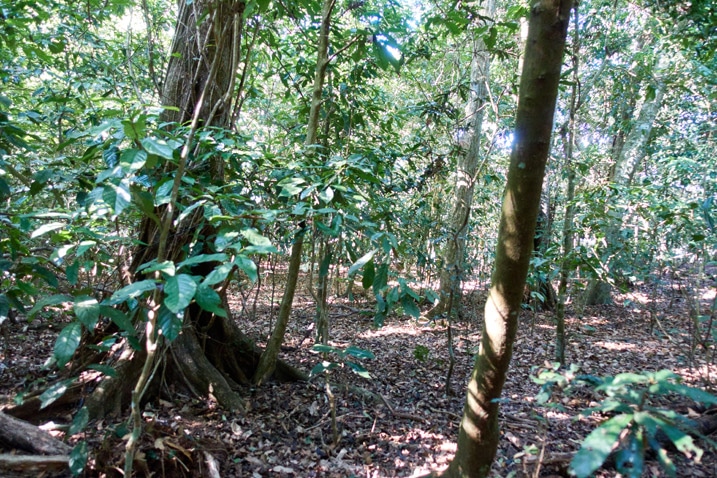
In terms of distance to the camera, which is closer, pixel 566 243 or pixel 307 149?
pixel 307 149

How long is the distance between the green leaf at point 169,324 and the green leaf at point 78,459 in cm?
104

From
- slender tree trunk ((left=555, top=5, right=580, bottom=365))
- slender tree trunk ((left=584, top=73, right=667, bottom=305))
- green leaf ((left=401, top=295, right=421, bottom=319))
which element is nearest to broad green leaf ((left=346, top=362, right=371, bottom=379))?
green leaf ((left=401, top=295, right=421, bottom=319))

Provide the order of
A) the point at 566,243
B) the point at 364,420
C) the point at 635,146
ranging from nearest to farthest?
1. the point at 364,420
2. the point at 566,243
3. the point at 635,146

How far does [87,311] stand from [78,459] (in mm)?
1006

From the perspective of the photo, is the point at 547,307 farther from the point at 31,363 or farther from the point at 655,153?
the point at 31,363

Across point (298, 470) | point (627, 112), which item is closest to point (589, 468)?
point (298, 470)

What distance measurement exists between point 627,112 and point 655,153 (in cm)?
152

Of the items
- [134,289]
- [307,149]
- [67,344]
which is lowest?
[67,344]

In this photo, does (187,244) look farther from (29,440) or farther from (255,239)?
(255,239)

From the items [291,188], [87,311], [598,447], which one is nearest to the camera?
[598,447]

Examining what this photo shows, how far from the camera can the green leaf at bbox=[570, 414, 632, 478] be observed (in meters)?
0.94

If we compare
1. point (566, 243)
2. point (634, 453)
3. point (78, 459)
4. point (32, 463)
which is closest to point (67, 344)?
point (78, 459)

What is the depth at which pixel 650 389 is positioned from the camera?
106cm

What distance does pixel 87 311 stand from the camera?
4.60 feet
